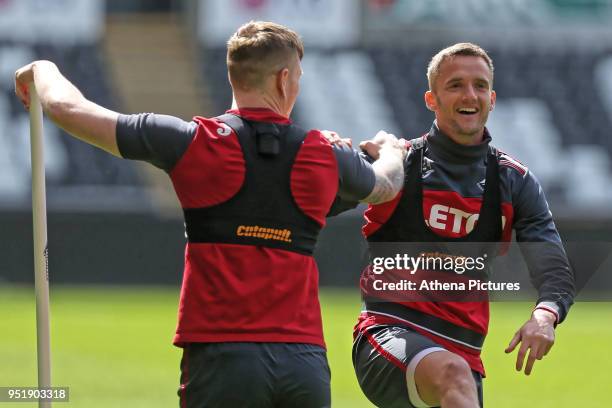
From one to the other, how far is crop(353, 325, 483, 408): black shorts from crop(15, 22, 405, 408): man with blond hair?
3.37 ft

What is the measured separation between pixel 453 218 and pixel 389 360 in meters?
0.70

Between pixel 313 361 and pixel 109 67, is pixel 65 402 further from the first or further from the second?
pixel 109 67

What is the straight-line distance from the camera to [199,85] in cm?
2372

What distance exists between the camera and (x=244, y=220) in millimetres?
4113

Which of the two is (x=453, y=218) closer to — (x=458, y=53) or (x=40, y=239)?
(x=458, y=53)

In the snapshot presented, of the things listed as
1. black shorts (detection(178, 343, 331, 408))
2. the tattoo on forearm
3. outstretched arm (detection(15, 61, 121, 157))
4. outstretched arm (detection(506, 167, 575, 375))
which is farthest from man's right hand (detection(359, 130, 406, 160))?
outstretched arm (detection(15, 61, 121, 157))

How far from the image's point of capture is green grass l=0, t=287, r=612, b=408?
10.5 metres

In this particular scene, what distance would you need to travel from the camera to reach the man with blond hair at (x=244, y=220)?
4.06m

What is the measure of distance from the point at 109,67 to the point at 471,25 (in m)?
6.88

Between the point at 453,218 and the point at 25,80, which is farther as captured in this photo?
the point at 453,218

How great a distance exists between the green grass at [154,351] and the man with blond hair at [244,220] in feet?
17.6

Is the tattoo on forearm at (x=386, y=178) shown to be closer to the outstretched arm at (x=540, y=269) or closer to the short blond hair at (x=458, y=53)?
the outstretched arm at (x=540, y=269)

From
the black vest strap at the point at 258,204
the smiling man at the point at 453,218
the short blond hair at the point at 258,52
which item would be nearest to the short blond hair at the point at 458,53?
the smiling man at the point at 453,218

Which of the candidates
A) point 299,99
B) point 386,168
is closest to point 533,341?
point 386,168
